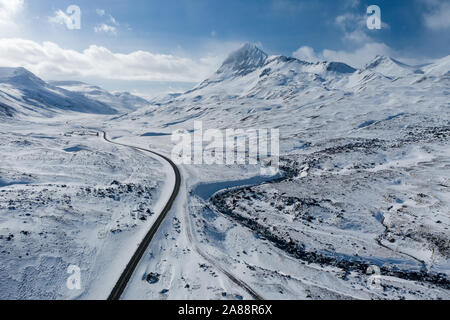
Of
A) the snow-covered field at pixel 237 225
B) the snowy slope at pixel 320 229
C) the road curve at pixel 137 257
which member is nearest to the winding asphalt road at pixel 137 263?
the road curve at pixel 137 257

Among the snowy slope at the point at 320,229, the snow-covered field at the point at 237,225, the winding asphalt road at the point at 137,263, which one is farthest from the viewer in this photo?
the snowy slope at the point at 320,229

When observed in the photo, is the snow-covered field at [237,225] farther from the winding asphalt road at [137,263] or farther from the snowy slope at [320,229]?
the winding asphalt road at [137,263]

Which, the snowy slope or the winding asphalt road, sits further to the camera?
the snowy slope

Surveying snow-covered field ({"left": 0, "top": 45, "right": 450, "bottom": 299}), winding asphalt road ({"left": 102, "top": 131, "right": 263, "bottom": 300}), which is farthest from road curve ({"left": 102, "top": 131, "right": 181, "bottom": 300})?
snow-covered field ({"left": 0, "top": 45, "right": 450, "bottom": 299})

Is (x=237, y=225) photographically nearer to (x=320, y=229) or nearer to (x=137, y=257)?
(x=320, y=229)

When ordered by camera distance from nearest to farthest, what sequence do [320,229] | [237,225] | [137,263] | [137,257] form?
1. [137,263]
2. [137,257]
3. [320,229]
4. [237,225]

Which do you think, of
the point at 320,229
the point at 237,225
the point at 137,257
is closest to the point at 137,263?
the point at 137,257

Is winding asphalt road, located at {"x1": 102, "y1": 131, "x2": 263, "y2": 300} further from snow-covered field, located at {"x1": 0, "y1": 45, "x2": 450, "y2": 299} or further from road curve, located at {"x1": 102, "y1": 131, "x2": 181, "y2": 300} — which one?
snow-covered field, located at {"x1": 0, "y1": 45, "x2": 450, "y2": 299}

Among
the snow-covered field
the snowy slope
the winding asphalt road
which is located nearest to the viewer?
the winding asphalt road

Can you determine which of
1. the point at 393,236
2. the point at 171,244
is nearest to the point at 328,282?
the point at 393,236

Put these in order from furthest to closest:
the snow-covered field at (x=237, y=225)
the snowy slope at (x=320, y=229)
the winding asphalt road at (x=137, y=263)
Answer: the snowy slope at (x=320, y=229) < the snow-covered field at (x=237, y=225) < the winding asphalt road at (x=137, y=263)
